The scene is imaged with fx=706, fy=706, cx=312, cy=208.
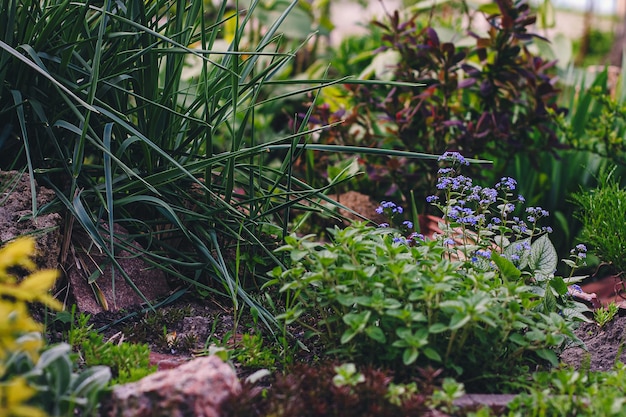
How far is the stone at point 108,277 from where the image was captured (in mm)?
2146

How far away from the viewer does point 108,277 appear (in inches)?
88.1

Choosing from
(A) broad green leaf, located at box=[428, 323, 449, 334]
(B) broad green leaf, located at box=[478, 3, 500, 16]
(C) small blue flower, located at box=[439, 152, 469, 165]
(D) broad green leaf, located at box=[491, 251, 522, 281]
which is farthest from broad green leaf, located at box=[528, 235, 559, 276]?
(B) broad green leaf, located at box=[478, 3, 500, 16]

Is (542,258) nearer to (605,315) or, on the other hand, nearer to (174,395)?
(605,315)

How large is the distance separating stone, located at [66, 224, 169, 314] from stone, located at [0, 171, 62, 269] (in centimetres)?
9

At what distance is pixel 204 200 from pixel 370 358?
0.88 metres

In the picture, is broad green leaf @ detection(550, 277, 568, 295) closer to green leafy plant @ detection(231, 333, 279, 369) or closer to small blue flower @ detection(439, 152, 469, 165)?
small blue flower @ detection(439, 152, 469, 165)

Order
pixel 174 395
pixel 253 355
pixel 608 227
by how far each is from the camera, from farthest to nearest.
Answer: pixel 608 227
pixel 253 355
pixel 174 395

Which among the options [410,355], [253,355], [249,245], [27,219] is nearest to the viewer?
[410,355]

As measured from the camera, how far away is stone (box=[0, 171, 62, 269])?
1982 mm

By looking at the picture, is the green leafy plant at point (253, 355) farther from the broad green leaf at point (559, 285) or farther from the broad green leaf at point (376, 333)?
the broad green leaf at point (559, 285)

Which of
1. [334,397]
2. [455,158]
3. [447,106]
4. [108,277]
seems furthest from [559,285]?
[447,106]

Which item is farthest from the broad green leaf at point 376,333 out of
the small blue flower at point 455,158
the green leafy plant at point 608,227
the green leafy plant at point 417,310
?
the green leafy plant at point 608,227

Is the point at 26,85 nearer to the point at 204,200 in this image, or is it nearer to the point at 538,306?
the point at 204,200

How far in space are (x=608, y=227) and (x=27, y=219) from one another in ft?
6.53
